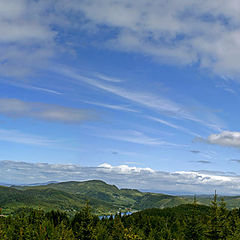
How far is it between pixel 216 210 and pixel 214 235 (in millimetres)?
4585

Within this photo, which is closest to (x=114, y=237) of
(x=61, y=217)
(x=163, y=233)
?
(x=163, y=233)

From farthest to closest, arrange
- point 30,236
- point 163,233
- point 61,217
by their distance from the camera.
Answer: point 61,217, point 163,233, point 30,236

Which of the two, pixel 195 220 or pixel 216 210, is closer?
pixel 216 210

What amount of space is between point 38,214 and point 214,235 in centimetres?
8347

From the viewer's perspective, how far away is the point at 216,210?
49.0 m

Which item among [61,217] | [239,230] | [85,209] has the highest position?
[85,209]

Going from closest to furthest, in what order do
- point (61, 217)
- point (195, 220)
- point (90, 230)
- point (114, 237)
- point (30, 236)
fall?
point (195, 220), point (90, 230), point (30, 236), point (114, 237), point (61, 217)

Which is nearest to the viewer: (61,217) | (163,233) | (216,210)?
(216,210)

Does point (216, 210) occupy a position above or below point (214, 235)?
above

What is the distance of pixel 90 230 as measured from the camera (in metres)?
65.4

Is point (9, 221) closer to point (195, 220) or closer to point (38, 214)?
point (38, 214)

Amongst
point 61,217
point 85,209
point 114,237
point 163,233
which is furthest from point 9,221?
point 85,209

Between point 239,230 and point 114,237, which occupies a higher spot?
point 239,230

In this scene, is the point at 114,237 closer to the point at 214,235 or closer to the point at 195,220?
the point at 195,220
